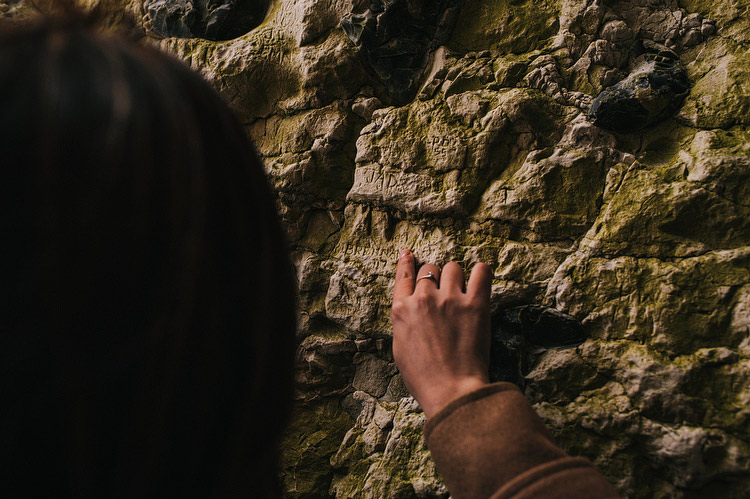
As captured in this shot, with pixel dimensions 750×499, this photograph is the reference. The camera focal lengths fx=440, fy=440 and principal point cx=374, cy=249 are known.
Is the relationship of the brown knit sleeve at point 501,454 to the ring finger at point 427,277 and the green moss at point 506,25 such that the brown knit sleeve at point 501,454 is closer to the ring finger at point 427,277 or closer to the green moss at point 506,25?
the ring finger at point 427,277

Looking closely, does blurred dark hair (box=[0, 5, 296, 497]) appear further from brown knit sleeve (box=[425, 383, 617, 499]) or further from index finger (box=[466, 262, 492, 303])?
index finger (box=[466, 262, 492, 303])

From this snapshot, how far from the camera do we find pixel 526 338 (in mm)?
924

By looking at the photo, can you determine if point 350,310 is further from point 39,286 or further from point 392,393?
point 39,286

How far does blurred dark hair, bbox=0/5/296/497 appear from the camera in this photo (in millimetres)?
427

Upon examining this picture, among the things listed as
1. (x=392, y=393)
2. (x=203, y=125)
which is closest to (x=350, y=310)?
(x=392, y=393)

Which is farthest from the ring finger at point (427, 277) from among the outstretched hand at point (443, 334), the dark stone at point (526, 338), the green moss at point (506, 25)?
the green moss at point (506, 25)

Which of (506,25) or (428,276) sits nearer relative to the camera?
(428,276)

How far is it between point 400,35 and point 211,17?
618 millimetres

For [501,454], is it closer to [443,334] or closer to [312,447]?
[443,334]

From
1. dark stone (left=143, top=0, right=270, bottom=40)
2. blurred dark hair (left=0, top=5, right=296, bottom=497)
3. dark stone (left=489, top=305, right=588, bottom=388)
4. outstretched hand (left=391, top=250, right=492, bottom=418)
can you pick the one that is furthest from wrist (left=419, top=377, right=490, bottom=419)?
dark stone (left=143, top=0, right=270, bottom=40)

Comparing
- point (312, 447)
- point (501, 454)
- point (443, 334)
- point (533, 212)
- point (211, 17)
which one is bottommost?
point (312, 447)

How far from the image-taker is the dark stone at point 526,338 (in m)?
0.90

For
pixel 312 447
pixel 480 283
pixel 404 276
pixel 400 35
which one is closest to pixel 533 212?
pixel 480 283

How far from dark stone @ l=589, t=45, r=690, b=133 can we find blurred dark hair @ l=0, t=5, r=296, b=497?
30.8 inches
